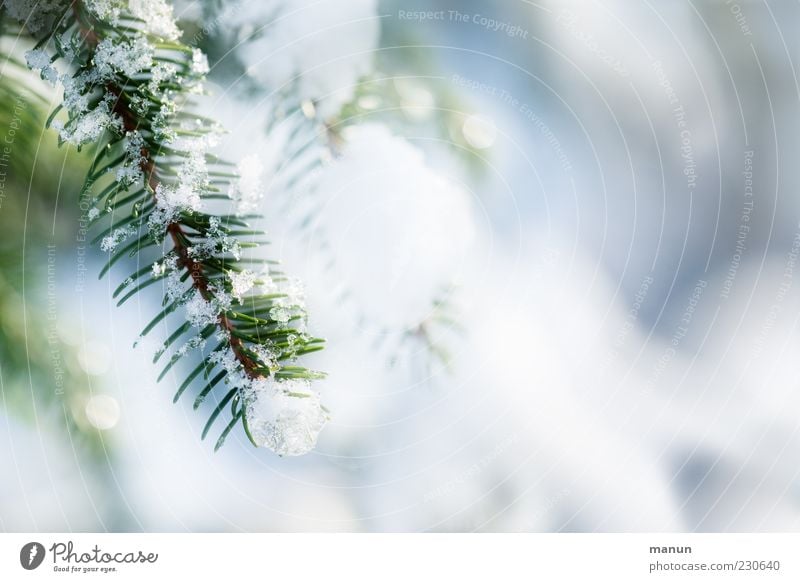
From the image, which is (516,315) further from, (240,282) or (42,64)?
(42,64)

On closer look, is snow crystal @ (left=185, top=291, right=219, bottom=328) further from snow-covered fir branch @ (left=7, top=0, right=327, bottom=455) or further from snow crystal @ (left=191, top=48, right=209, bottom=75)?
snow crystal @ (left=191, top=48, right=209, bottom=75)

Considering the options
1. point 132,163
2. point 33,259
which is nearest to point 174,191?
point 132,163

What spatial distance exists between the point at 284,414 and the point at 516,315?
16 cm

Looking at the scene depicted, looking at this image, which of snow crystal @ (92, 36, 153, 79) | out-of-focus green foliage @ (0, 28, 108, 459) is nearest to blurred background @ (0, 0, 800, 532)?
out-of-focus green foliage @ (0, 28, 108, 459)

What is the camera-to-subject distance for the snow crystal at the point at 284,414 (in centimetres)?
25

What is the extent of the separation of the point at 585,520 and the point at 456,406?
0.11m

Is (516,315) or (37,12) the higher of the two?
(37,12)

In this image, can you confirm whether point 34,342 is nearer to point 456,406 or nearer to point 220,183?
point 220,183

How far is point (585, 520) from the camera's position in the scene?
0.37 meters

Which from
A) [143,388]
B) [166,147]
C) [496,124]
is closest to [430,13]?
[496,124]

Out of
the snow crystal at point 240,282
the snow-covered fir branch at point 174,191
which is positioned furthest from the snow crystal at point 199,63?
the snow crystal at point 240,282

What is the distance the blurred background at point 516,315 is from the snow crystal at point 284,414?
5cm

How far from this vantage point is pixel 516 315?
36cm
